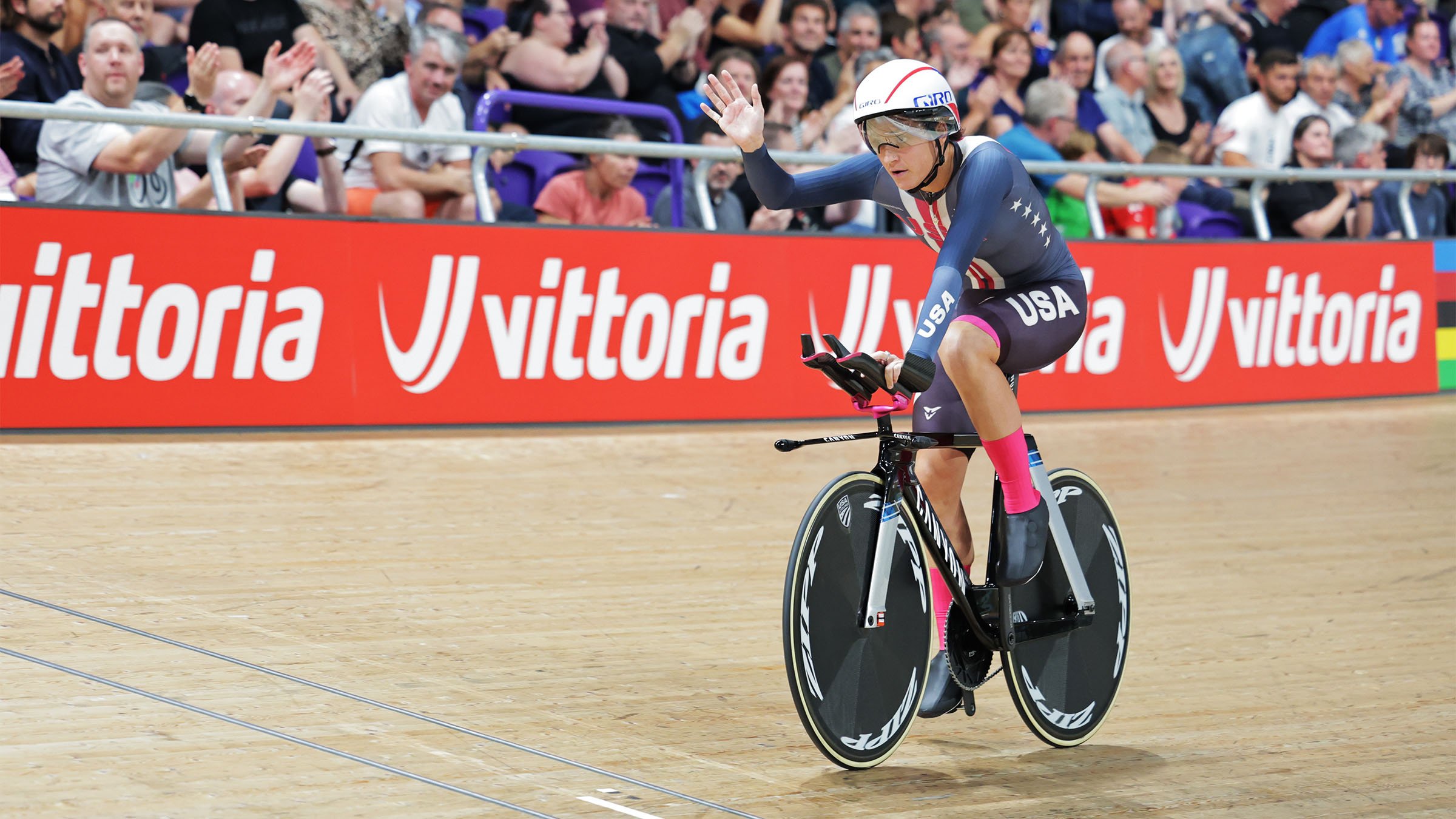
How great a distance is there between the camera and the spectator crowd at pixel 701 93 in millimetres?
7996

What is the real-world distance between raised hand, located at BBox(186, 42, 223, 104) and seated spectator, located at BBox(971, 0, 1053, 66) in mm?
5674

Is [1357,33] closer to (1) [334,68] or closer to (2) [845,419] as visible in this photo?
(2) [845,419]

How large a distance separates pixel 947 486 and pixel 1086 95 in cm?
834

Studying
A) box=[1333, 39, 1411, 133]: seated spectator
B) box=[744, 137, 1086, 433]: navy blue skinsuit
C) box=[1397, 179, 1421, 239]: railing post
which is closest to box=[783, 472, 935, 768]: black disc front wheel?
box=[744, 137, 1086, 433]: navy blue skinsuit

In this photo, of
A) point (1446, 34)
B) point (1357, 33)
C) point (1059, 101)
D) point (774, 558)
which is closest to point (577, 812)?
point (774, 558)

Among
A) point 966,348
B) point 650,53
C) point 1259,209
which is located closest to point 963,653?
point 966,348

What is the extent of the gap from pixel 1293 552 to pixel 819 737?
141 inches

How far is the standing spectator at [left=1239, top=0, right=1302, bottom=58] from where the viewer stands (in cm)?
1411

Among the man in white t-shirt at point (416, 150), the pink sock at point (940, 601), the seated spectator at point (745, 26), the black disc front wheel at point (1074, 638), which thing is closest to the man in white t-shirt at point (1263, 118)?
the seated spectator at point (745, 26)

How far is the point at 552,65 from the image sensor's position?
9.81 metres

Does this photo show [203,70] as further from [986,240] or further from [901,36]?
[901,36]

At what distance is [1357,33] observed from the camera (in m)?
14.0

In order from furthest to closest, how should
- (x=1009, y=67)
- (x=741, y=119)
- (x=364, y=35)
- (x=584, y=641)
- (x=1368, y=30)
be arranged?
1. (x=1368, y=30)
2. (x=1009, y=67)
3. (x=364, y=35)
4. (x=584, y=641)
5. (x=741, y=119)

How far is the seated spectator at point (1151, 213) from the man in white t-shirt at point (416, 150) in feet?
14.1
